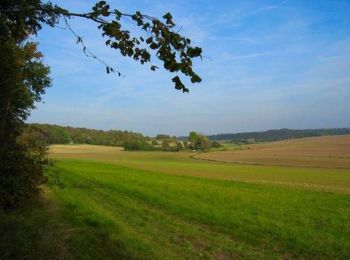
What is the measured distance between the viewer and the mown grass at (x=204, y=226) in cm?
949

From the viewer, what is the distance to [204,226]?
12.6m

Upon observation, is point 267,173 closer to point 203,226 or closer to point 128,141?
point 203,226

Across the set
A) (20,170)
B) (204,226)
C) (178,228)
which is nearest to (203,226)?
(204,226)

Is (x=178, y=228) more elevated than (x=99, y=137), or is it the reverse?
(x=99, y=137)

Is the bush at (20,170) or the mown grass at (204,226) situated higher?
the bush at (20,170)

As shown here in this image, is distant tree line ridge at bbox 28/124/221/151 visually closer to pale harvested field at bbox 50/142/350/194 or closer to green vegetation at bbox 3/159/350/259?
→ pale harvested field at bbox 50/142/350/194

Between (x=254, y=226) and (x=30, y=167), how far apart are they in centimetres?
826

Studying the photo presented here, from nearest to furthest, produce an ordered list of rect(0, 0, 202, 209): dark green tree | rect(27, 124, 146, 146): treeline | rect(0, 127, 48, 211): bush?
rect(0, 0, 202, 209): dark green tree, rect(0, 127, 48, 211): bush, rect(27, 124, 146, 146): treeline

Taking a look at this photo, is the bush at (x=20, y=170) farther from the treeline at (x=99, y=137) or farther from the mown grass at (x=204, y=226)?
the treeline at (x=99, y=137)

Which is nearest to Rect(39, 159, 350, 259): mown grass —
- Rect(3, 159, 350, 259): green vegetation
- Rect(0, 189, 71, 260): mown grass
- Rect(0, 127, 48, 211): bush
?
Rect(3, 159, 350, 259): green vegetation

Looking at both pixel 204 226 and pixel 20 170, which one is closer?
pixel 204 226

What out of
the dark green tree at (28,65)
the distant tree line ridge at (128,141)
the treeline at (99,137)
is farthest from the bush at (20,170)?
the treeline at (99,137)

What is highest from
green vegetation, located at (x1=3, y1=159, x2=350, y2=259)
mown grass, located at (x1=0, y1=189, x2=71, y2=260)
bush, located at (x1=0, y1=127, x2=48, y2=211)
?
bush, located at (x1=0, y1=127, x2=48, y2=211)

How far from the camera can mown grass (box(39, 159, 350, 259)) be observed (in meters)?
9.49
